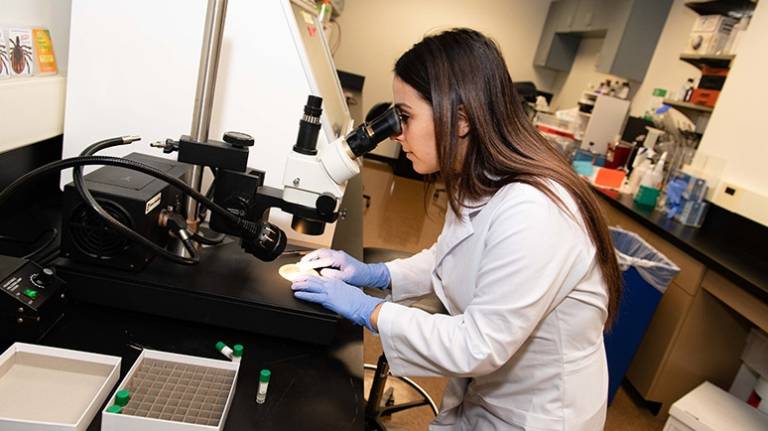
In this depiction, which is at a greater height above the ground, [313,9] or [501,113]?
[313,9]

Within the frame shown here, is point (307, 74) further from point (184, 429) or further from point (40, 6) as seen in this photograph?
point (184, 429)

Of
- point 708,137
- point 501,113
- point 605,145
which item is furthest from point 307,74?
point 605,145

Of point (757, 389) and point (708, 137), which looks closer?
point (757, 389)

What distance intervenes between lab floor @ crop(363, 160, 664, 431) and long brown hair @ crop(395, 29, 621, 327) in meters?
0.43

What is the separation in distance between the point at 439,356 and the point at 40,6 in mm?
1231

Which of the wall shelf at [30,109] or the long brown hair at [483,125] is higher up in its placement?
the long brown hair at [483,125]

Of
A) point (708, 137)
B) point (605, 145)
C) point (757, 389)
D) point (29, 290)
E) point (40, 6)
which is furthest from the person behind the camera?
point (605, 145)

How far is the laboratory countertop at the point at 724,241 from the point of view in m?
1.99

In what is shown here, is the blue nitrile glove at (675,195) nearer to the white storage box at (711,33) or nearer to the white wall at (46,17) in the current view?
the white storage box at (711,33)

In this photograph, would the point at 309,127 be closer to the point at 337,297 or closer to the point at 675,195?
the point at 337,297

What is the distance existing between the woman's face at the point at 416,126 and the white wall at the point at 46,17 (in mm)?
866

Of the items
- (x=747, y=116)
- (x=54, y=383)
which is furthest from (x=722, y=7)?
(x=54, y=383)

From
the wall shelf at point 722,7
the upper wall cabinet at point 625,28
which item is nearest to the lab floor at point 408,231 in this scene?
the upper wall cabinet at point 625,28

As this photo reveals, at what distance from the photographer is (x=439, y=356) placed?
2.84 ft
